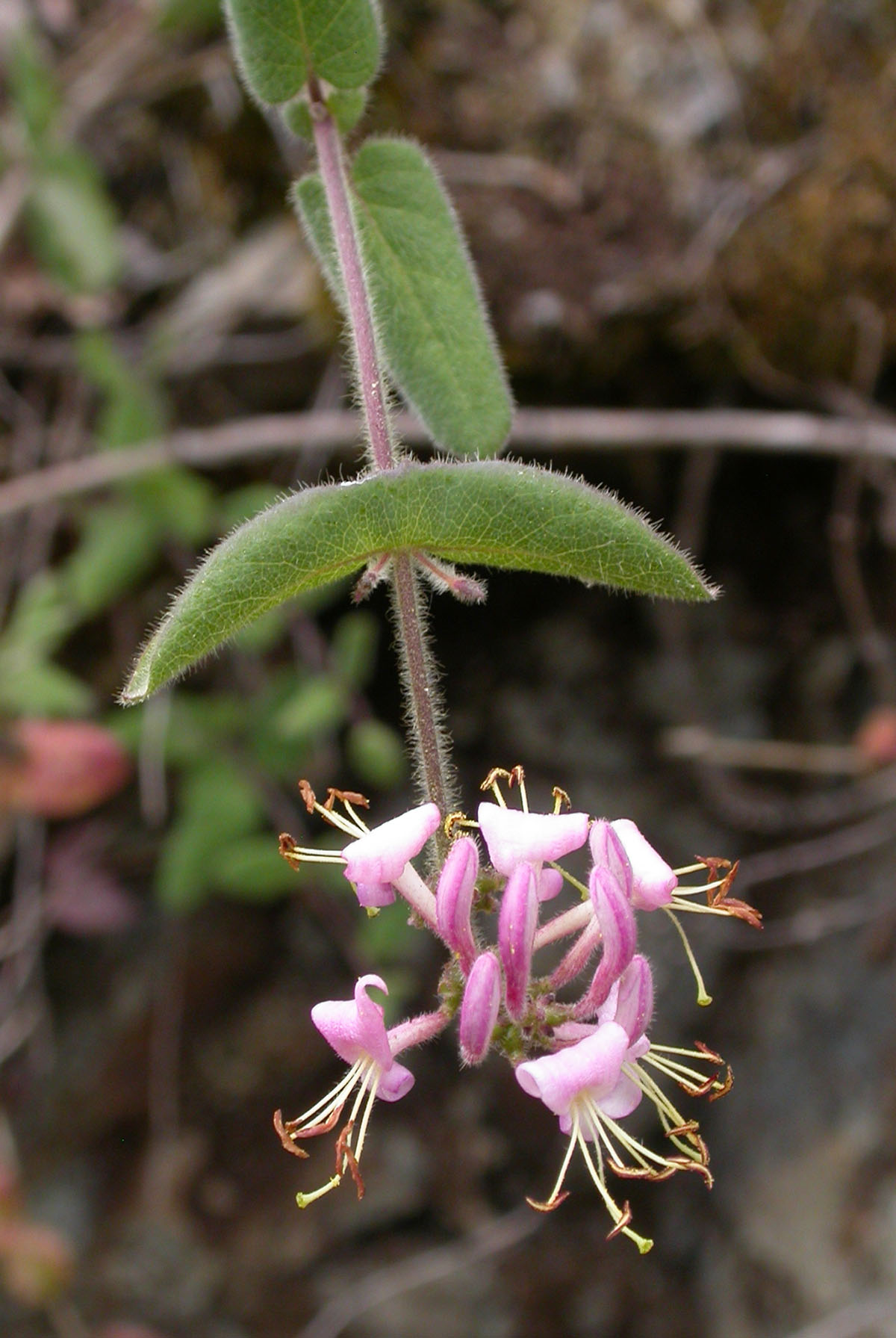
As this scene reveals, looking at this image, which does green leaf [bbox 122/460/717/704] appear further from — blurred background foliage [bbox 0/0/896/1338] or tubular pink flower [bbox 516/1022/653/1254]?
blurred background foliage [bbox 0/0/896/1338]

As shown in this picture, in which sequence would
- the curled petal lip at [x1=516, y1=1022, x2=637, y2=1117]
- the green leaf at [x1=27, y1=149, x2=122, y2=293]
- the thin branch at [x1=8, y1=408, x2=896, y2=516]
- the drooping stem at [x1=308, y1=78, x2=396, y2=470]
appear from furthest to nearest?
the green leaf at [x1=27, y1=149, x2=122, y2=293] < the thin branch at [x1=8, y1=408, x2=896, y2=516] < the drooping stem at [x1=308, y1=78, x2=396, y2=470] < the curled petal lip at [x1=516, y1=1022, x2=637, y2=1117]

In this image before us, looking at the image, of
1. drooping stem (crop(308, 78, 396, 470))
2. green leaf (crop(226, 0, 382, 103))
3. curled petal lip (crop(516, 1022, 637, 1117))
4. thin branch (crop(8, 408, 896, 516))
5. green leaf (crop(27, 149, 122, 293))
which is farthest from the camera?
green leaf (crop(27, 149, 122, 293))

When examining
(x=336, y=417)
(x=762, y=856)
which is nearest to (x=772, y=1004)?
(x=762, y=856)

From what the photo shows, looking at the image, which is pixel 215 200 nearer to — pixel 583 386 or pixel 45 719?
pixel 583 386

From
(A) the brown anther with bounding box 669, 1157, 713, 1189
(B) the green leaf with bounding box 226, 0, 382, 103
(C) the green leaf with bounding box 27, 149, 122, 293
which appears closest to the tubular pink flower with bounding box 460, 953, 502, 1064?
(A) the brown anther with bounding box 669, 1157, 713, 1189

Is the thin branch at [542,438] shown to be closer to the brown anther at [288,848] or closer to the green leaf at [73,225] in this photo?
the green leaf at [73,225]
